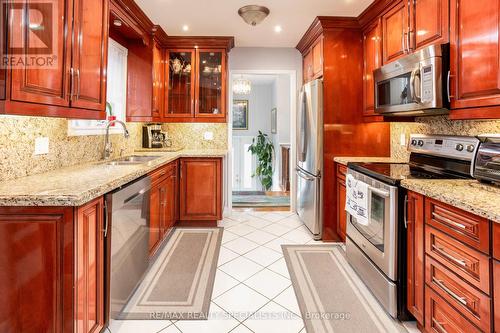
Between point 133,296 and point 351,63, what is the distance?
3.16 m

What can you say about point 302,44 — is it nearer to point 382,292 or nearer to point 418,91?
point 418,91

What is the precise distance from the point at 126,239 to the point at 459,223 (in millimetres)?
1927

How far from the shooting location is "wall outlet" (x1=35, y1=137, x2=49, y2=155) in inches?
78.3

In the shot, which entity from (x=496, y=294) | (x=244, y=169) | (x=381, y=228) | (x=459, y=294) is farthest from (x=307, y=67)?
(x=244, y=169)

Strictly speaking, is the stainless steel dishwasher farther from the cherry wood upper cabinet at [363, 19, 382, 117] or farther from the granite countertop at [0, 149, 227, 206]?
the cherry wood upper cabinet at [363, 19, 382, 117]

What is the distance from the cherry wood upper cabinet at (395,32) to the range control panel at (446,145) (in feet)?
2.50

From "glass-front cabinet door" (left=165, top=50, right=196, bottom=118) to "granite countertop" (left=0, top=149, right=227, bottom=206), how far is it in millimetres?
1967

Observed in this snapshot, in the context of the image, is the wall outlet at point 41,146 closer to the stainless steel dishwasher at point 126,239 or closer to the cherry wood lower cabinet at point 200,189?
the stainless steel dishwasher at point 126,239

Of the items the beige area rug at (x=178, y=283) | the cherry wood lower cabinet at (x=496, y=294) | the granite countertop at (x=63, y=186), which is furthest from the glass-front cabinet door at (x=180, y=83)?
the cherry wood lower cabinet at (x=496, y=294)

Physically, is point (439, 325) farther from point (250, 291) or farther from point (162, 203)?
point (162, 203)

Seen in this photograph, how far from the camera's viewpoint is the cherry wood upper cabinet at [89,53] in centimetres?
184

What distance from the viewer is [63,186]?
5.13ft

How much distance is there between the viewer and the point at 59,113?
5.62ft

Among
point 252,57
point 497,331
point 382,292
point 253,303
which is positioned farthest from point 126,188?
point 252,57
